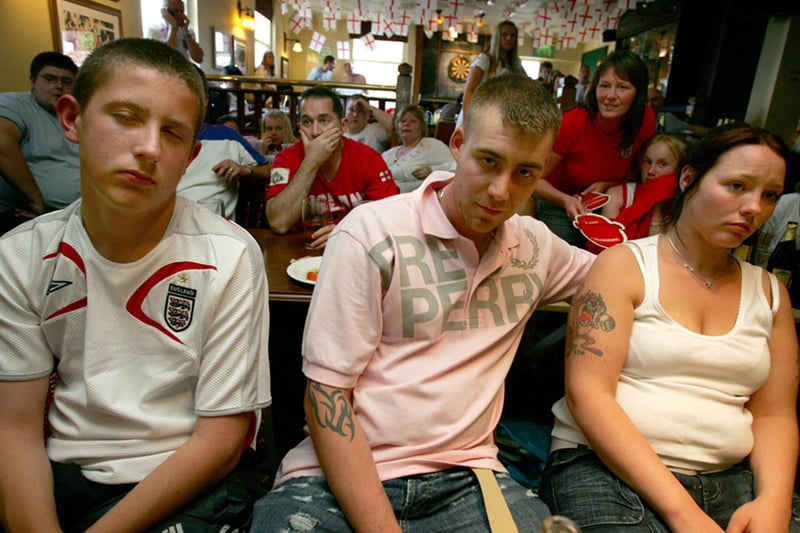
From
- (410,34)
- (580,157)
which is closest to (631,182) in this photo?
(580,157)

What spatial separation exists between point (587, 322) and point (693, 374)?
289 millimetres

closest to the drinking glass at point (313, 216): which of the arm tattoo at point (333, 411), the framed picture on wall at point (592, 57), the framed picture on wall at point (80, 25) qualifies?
the arm tattoo at point (333, 411)

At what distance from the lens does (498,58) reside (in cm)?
359

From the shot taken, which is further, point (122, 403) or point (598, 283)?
point (598, 283)

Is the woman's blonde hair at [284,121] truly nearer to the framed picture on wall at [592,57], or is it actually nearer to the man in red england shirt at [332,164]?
the man in red england shirt at [332,164]

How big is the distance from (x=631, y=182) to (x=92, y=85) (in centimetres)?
221

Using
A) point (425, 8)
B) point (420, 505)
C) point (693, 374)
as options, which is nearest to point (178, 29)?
point (425, 8)

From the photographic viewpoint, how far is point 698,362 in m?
1.21

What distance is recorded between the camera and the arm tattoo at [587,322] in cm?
123

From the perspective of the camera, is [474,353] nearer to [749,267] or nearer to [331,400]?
[331,400]

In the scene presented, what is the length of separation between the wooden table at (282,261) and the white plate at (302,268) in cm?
2

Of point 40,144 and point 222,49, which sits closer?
point 40,144

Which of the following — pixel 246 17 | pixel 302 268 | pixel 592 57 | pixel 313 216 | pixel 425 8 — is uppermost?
pixel 592 57

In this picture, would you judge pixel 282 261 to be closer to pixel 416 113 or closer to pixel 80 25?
pixel 416 113
